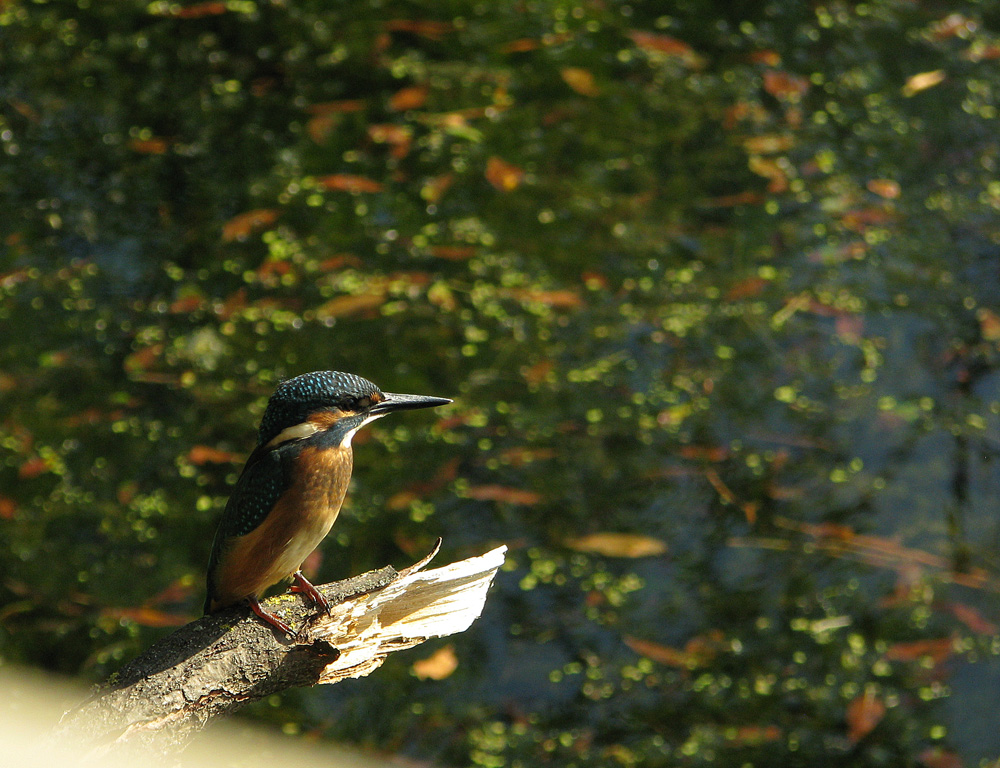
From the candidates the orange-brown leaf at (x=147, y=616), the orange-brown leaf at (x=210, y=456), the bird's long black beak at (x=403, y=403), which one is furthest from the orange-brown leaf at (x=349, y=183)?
the bird's long black beak at (x=403, y=403)

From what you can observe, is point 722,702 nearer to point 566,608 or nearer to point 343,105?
point 566,608

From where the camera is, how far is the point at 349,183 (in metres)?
4.97

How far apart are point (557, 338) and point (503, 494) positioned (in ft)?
2.77

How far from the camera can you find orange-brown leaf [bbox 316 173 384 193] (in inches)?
195

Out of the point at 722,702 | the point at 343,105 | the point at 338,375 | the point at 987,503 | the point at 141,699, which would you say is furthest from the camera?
the point at 343,105

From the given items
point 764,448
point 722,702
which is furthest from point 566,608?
point 764,448

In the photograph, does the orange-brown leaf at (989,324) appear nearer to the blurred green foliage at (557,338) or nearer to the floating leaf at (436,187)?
the blurred green foliage at (557,338)

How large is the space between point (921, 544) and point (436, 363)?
6.50ft

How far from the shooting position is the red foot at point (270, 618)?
1993 millimetres

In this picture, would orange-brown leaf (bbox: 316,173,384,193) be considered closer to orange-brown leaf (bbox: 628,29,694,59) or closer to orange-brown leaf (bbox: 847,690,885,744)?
orange-brown leaf (bbox: 628,29,694,59)

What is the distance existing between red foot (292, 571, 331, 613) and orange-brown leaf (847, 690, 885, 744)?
1878 mm

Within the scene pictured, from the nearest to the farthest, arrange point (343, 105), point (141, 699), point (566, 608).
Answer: point (141, 699) < point (566, 608) < point (343, 105)

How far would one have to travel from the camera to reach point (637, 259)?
15.4 feet

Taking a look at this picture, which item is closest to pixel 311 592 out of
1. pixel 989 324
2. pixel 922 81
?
pixel 989 324
